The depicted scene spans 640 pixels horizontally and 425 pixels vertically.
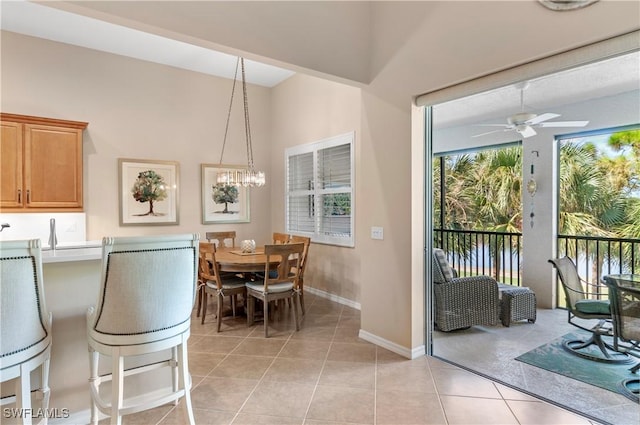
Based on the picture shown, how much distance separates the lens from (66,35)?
14.3 ft

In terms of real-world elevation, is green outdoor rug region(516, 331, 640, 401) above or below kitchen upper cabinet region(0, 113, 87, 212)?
below

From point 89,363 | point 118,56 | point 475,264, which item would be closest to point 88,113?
point 118,56

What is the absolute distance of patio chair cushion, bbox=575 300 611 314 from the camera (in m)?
2.96

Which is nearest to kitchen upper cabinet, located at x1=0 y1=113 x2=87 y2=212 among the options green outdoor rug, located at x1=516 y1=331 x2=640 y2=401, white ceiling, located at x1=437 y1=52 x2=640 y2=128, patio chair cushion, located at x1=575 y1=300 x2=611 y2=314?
white ceiling, located at x1=437 y1=52 x2=640 y2=128

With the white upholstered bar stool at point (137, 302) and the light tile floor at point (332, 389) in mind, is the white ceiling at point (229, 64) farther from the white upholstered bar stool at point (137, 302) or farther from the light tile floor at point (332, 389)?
the light tile floor at point (332, 389)

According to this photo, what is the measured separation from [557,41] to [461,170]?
11.0ft

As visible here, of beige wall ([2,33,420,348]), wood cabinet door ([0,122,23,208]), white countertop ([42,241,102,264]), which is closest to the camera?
white countertop ([42,241,102,264])

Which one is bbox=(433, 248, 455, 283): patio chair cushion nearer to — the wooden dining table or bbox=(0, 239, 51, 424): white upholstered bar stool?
the wooden dining table

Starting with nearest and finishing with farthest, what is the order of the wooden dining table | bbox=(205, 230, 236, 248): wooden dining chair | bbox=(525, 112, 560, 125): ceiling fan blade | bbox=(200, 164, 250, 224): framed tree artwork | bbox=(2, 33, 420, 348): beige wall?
bbox=(2, 33, 420, 348): beige wall, bbox=(525, 112, 560, 125): ceiling fan blade, the wooden dining table, bbox=(205, 230, 236, 248): wooden dining chair, bbox=(200, 164, 250, 224): framed tree artwork

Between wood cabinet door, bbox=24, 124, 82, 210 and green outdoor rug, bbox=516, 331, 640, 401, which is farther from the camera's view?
wood cabinet door, bbox=24, 124, 82, 210

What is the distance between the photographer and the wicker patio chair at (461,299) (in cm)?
362

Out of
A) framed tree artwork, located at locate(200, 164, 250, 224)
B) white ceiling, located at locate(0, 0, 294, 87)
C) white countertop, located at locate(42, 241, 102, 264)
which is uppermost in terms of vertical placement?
white ceiling, located at locate(0, 0, 294, 87)

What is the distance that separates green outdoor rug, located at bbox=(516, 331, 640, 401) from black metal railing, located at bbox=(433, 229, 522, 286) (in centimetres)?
153

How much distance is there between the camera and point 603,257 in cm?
372
